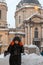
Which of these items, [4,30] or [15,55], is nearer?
[15,55]

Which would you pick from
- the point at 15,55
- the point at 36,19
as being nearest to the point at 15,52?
the point at 15,55

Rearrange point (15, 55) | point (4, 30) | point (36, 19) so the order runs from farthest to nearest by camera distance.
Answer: point (36, 19) → point (4, 30) → point (15, 55)

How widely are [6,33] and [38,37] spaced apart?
644 centimetres

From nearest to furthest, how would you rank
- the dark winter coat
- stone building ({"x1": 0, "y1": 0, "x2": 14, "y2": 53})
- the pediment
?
the dark winter coat
stone building ({"x1": 0, "y1": 0, "x2": 14, "y2": 53})
the pediment

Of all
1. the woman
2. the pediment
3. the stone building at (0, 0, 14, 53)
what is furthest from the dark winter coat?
the pediment

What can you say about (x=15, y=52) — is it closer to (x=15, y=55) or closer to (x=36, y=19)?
(x=15, y=55)

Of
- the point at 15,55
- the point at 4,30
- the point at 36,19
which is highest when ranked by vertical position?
the point at 15,55

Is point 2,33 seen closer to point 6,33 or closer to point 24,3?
point 6,33

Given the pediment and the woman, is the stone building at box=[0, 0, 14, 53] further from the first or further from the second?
the woman

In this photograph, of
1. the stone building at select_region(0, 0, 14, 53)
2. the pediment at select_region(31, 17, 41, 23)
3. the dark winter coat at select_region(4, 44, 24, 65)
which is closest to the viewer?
the dark winter coat at select_region(4, 44, 24, 65)

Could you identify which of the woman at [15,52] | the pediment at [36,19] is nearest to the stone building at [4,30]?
the pediment at [36,19]

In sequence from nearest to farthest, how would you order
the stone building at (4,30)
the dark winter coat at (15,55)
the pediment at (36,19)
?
the dark winter coat at (15,55)
the stone building at (4,30)
the pediment at (36,19)

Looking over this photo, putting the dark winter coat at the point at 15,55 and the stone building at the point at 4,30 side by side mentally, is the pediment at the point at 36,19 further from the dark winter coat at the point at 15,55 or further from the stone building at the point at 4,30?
the dark winter coat at the point at 15,55

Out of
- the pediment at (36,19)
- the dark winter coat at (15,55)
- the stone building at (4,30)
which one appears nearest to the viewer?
the dark winter coat at (15,55)
